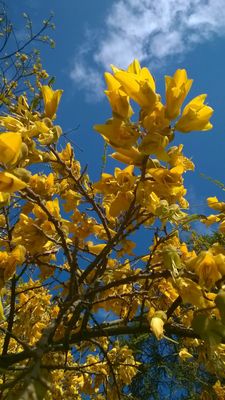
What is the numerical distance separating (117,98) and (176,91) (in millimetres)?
165

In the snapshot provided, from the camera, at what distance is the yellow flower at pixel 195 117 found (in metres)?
1.14

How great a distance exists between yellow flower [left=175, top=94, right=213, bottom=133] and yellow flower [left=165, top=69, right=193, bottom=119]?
1.9 inches

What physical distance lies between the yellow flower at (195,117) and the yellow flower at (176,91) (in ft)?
0.16

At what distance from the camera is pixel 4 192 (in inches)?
35.3

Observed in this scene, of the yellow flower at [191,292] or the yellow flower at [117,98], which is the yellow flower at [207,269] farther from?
the yellow flower at [117,98]

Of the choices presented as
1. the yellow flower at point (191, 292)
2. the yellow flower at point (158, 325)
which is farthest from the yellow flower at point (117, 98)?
the yellow flower at point (158, 325)

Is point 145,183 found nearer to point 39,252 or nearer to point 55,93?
point 55,93

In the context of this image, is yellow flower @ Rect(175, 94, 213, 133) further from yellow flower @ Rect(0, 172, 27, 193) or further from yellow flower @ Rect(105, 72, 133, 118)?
yellow flower @ Rect(0, 172, 27, 193)

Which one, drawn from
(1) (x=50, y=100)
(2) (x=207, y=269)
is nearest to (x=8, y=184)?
(2) (x=207, y=269)

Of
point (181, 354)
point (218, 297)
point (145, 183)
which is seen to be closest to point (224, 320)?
point (218, 297)

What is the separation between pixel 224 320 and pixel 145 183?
46 cm

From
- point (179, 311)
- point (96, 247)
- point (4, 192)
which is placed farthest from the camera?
point (179, 311)

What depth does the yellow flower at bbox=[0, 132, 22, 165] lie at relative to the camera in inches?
34.4

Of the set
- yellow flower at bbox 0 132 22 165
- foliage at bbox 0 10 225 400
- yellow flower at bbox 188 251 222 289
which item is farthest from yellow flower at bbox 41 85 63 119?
yellow flower at bbox 188 251 222 289
